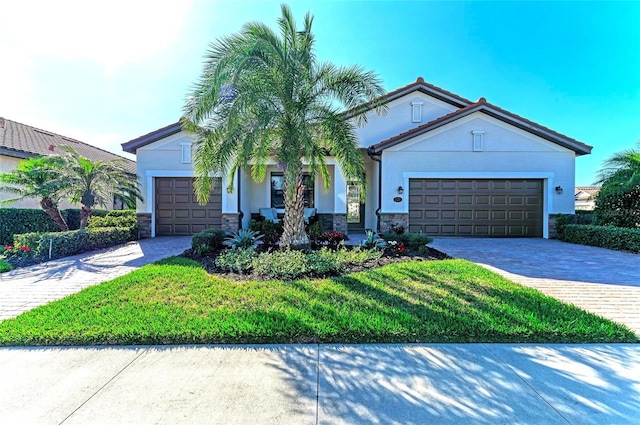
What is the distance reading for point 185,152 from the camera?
1233cm

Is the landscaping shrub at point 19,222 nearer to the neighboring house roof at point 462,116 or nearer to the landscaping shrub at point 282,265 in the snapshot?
the neighboring house roof at point 462,116

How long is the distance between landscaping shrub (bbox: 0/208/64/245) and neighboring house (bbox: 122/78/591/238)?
11.4 feet

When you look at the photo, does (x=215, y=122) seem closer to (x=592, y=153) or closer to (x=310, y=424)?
(x=310, y=424)

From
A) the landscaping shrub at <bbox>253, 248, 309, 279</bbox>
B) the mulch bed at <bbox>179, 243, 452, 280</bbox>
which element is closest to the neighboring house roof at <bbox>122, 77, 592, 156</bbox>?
the mulch bed at <bbox>179, 243, 452, 280</bbox>

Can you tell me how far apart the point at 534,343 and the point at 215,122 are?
756 centimetres

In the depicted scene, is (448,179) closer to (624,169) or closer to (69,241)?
(624,169)

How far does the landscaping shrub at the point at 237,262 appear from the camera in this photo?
6461mm

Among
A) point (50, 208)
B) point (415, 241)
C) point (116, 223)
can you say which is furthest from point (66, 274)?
point (415, 241)

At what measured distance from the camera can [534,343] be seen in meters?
3.50

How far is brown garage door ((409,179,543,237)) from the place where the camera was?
12047 mm

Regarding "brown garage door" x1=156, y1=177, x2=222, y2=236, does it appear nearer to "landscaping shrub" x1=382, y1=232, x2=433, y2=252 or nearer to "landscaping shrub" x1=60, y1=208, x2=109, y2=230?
"landscaping shrub" x1=60, y1=208, x2=109, y2=230

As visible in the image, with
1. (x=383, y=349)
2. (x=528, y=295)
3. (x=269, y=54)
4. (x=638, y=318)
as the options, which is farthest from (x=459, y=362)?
(x=269, y=54)

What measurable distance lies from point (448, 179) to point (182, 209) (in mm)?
11731

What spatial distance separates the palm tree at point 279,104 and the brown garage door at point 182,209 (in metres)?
5.14
